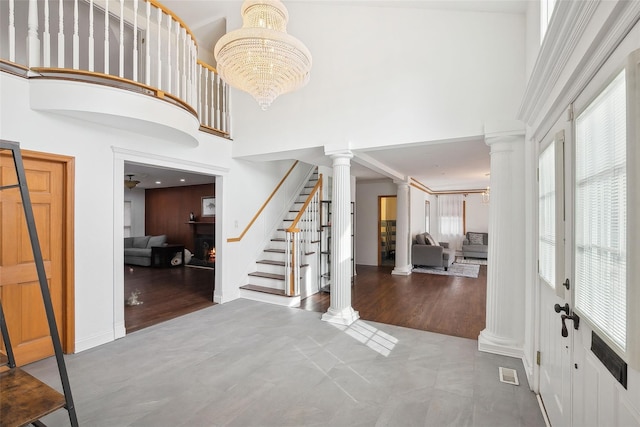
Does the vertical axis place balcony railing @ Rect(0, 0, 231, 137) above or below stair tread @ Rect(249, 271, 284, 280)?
above

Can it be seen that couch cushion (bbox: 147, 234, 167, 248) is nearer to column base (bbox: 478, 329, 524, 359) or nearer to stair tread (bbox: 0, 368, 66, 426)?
stair tread (bbox: 0, 368, 66, 426)

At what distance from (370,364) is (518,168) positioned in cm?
235

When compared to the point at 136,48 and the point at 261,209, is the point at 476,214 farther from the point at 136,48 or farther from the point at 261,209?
the point at 136,48

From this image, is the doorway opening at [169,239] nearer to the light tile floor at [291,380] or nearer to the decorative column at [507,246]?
the light tile floor at [291,380]

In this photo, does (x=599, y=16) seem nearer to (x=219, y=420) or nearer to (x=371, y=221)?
(x=219, y=420)

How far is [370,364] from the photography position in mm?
2811

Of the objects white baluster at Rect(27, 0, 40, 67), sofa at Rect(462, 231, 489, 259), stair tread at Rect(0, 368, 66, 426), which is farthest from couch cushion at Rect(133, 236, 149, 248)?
sofa at Rect(462, 231, 489, 259)

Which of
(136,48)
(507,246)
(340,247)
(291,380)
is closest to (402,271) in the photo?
(340,247)

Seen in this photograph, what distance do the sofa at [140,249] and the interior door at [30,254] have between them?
537cm

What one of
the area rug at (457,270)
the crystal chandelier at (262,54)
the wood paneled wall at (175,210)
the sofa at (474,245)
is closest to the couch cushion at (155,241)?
the wood paneled wall at (175,210)

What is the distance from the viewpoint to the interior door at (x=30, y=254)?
2.68 meters

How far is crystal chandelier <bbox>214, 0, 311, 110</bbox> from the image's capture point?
2340 mm

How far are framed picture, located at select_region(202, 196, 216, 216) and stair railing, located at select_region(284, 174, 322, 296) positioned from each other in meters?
3.76

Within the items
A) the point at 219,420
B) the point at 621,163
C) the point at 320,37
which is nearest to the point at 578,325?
the point at 621,163
